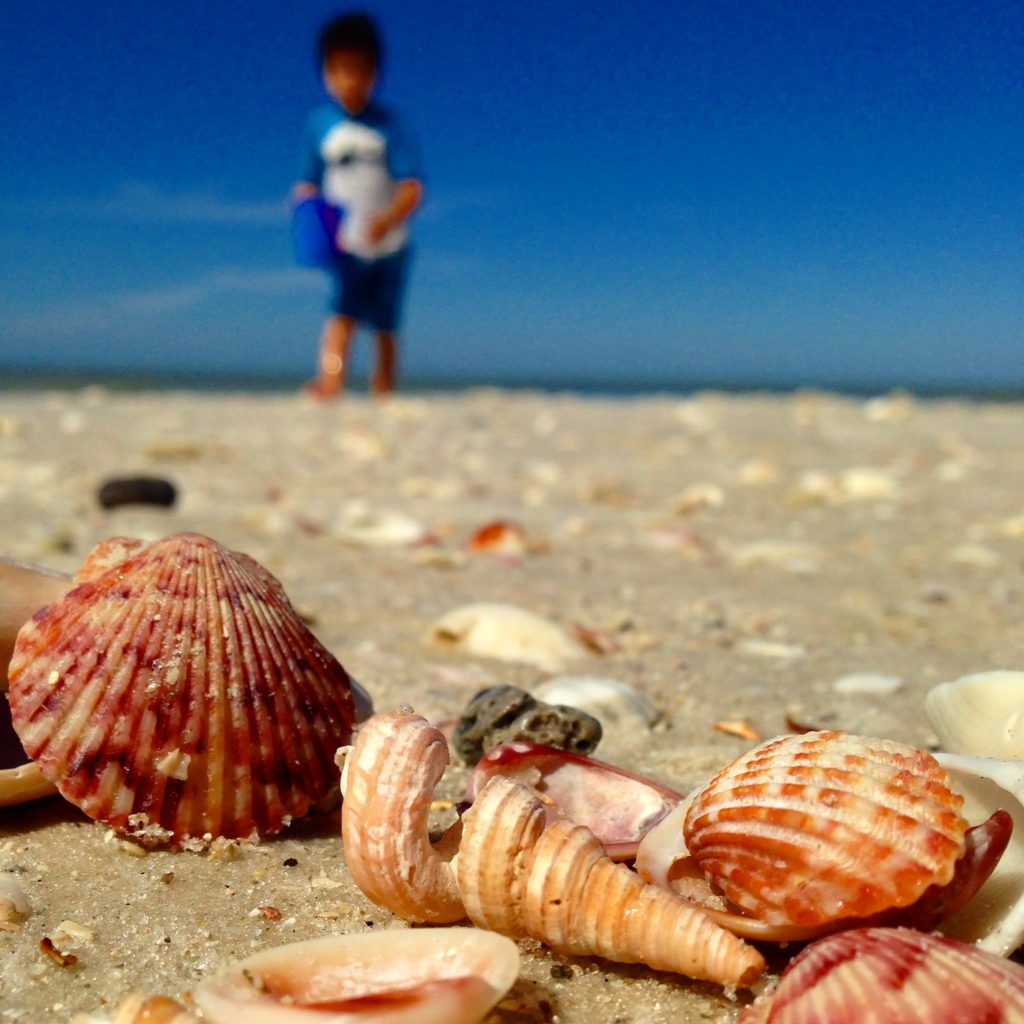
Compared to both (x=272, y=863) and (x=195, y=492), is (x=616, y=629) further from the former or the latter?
(x=195, y=492)

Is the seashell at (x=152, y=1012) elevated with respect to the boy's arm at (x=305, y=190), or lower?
lower

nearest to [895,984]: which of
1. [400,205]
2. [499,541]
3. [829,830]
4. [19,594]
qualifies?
[829,830]

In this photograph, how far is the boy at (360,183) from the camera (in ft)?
29.6

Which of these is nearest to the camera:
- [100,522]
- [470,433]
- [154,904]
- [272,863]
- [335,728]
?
[154,904]

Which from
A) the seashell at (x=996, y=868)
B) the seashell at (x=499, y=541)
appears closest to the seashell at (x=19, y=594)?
the seashell at (x=996, y=868)

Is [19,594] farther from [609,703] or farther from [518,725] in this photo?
[609,703]

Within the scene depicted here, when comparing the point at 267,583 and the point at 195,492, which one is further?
the point at 195,492

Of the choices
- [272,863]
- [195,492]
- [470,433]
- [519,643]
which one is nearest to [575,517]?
[195,492]

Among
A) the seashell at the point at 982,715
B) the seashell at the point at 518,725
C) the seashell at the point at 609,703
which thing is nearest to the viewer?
the seashell at the point at 982,715

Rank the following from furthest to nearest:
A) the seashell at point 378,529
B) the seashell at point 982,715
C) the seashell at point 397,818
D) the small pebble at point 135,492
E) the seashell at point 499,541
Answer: the small pebble at point 135,492 < the seashell at point 378,529 < the seashell at point 499,541 < the seashell at point 982,715 < the seashell at point 397,818

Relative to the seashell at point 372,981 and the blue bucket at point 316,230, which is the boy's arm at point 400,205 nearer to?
the blue bucket at point 316,230

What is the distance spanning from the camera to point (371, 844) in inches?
51.7

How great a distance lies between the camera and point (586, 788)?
1.54m

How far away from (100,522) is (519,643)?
7.50 ft
